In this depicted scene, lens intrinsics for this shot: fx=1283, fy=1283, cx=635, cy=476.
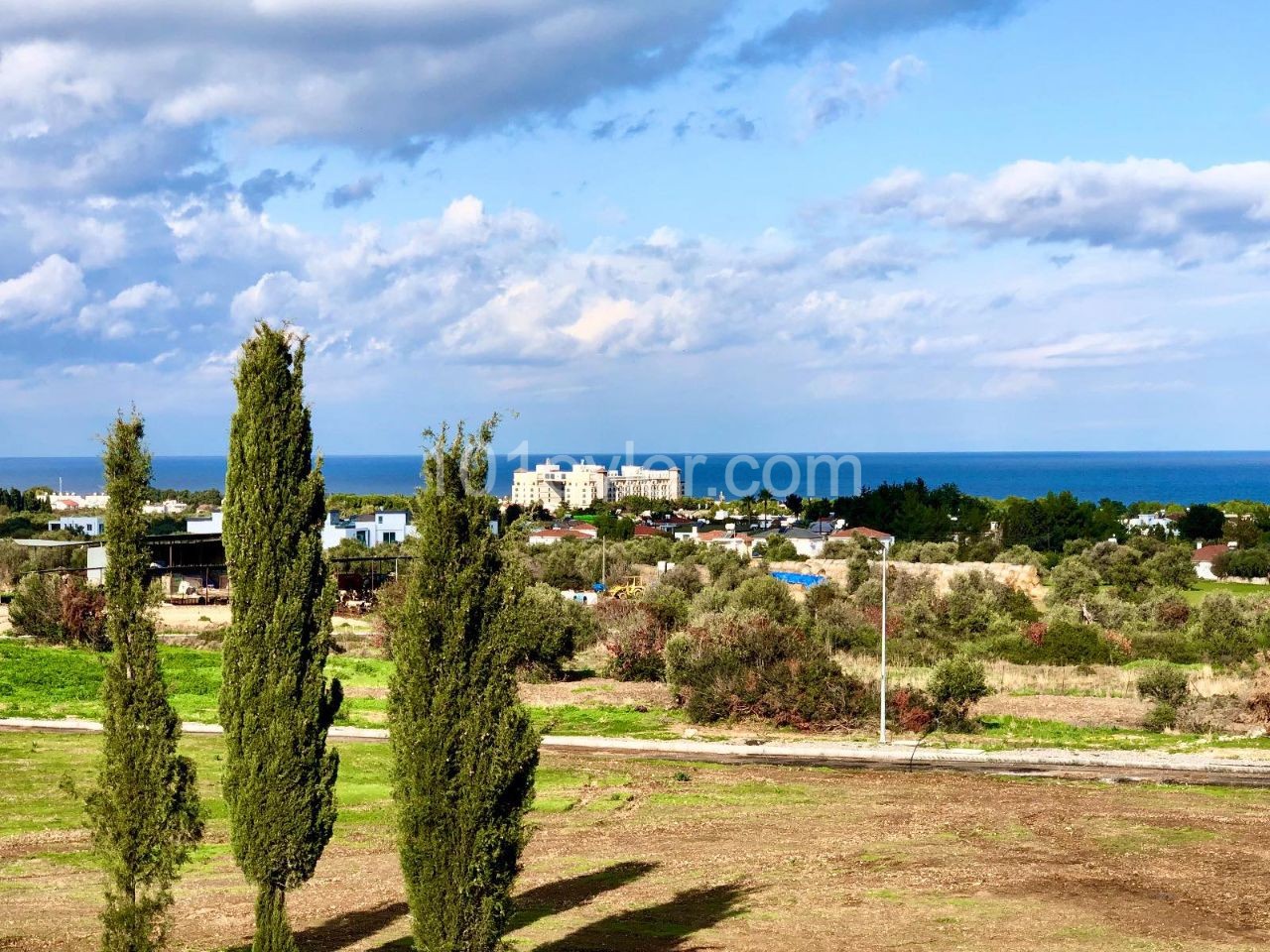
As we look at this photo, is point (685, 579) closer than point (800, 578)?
Yes

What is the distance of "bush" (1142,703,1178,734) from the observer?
38.8 m

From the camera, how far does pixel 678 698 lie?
1681 inches

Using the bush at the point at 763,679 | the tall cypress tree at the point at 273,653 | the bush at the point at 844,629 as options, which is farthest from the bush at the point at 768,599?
the tall cypress tree at the point at 273,653

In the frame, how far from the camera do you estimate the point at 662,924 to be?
56.0 ft

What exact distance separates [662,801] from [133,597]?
16.2 meters

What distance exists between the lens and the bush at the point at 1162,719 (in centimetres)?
3875

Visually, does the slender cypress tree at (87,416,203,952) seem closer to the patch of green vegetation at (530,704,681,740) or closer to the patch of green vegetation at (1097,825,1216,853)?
the patch of green vegetation at (1097,825,1216,853)

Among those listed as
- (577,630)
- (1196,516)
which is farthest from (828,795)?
(1196,516)

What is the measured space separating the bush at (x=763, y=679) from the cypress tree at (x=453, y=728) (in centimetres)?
2739

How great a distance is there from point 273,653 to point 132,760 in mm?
1701

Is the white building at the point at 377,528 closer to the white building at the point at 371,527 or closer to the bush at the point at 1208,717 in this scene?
the white building at the point at 371,527

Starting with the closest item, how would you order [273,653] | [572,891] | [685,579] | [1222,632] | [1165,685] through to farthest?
[273,653] → [572,891] → [1165,685] → [1222,632] → [685,579]

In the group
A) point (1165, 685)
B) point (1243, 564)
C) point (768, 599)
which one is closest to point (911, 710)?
point (1165, 685)

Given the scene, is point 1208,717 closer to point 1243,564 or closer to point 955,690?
point 955,690
